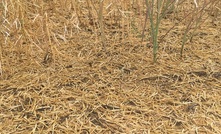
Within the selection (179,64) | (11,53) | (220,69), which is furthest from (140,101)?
(11,53)

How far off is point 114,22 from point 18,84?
74 centimetres

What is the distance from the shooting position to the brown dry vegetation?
1.08 m

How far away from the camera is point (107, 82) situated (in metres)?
1.26

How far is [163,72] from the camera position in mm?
1326

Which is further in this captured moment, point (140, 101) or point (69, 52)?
point (69, 52)

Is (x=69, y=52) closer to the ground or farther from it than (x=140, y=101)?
farther from it

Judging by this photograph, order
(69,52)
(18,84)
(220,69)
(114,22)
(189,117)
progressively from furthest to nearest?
(114,22) < (69,52) < (220,69) < (18,84) < (189,117)

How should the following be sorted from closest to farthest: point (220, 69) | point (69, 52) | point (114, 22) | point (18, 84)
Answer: point (18, 84)
point (220, 69)
point (69, 52)
point (114, 22)

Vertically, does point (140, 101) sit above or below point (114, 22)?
below

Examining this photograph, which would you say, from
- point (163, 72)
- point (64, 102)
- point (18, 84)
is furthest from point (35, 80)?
point (163, 72)

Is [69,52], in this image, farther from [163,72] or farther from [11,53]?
[163,72]

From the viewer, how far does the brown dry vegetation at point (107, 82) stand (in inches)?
42.3

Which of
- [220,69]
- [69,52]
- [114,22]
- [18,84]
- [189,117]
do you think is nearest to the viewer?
[189,117]

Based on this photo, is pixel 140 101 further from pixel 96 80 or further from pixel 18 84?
pixel 18 84
